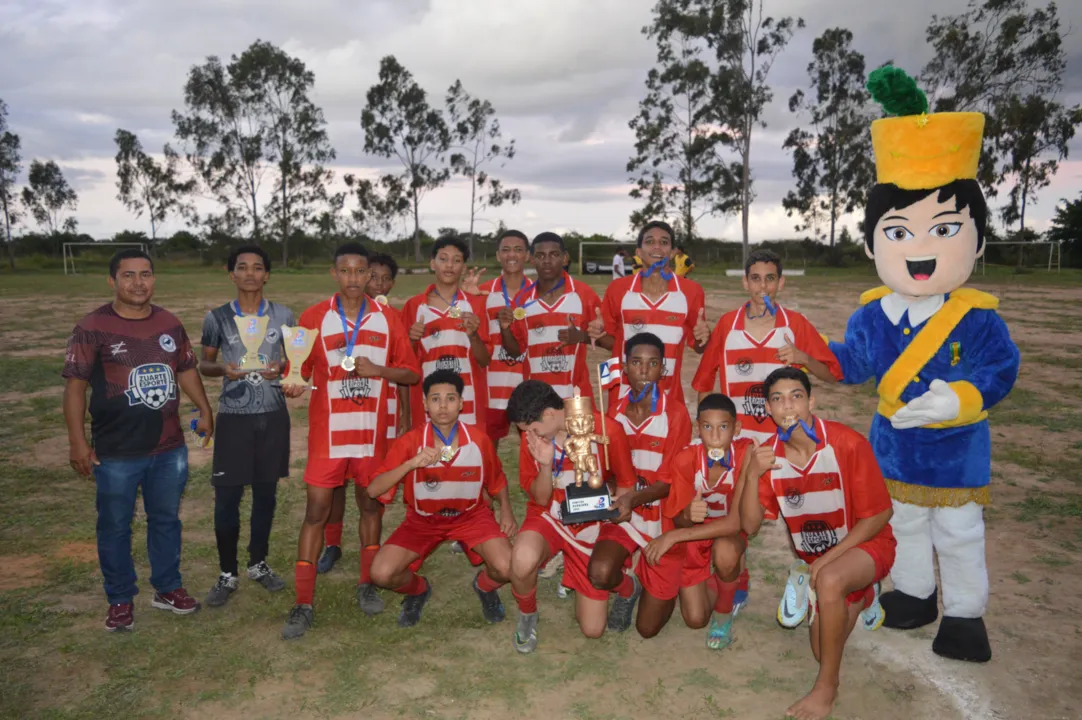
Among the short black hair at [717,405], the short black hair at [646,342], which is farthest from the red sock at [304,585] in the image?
the short black hair at [717,405]

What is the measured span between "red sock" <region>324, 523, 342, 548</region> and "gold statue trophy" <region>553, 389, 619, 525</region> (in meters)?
1.96

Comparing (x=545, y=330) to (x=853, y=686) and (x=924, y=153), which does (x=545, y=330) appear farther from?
(x=853, y=686)

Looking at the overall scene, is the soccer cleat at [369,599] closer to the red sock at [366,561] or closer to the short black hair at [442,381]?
the red sock at [366,561]

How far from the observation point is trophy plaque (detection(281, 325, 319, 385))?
4539 mm

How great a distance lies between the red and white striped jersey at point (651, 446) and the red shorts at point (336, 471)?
1530 mm

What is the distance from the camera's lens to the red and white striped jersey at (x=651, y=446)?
15.0ft

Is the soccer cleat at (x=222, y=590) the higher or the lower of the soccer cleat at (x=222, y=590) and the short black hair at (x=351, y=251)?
the lower

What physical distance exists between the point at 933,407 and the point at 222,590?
4.17 m

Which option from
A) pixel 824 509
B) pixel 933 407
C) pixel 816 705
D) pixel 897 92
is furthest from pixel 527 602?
pixel 897 92

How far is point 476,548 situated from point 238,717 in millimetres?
1487

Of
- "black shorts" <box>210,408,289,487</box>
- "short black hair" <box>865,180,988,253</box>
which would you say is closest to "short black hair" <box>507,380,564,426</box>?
"black shorts" <box>210,408,289,487</box>

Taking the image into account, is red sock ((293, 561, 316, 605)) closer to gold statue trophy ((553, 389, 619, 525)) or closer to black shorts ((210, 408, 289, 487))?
black shorts ((210, 408, 289, 487))

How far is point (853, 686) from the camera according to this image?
3803 mm

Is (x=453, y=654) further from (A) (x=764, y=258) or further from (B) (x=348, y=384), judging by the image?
(A) (x=764, y=258)
